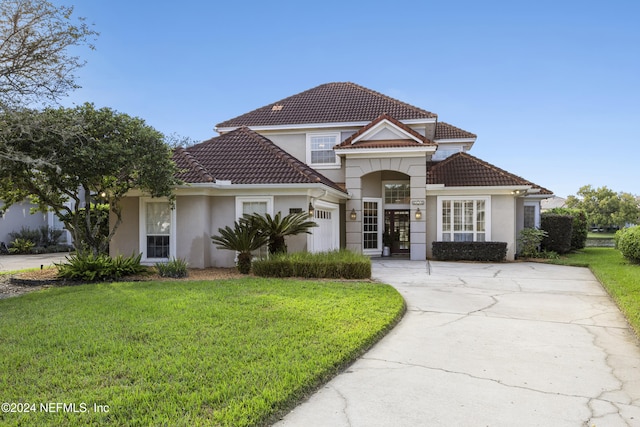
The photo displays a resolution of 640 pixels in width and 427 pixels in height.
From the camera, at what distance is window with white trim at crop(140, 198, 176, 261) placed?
14203 millimetres

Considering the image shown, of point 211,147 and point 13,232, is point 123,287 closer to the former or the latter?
point 211,147

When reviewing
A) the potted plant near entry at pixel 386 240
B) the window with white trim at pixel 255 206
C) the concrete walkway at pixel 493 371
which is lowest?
the concrete walkway at pixel 493 371

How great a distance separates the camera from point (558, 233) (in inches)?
831

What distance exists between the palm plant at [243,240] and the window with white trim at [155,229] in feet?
8.94

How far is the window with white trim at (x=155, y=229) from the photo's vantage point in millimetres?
14203

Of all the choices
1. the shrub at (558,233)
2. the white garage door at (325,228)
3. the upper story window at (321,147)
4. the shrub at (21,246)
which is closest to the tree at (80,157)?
the white garage door at (325,228)

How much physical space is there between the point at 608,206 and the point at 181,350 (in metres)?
50.4

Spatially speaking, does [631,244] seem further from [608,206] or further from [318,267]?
[608,206]

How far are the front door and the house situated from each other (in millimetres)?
50

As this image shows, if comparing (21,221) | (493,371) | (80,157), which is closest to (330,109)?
(80,157)

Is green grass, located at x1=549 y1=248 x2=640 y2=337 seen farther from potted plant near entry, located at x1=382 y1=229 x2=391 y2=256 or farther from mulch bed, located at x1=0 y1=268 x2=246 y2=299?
mulch bed, located at x1=0 y1=268 x2=246 y2=299

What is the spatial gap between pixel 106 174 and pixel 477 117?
18355 millimetres

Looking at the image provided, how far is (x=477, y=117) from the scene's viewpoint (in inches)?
870

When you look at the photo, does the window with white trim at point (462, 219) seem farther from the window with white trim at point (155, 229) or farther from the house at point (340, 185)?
the window with white trim at point (155, 229)
